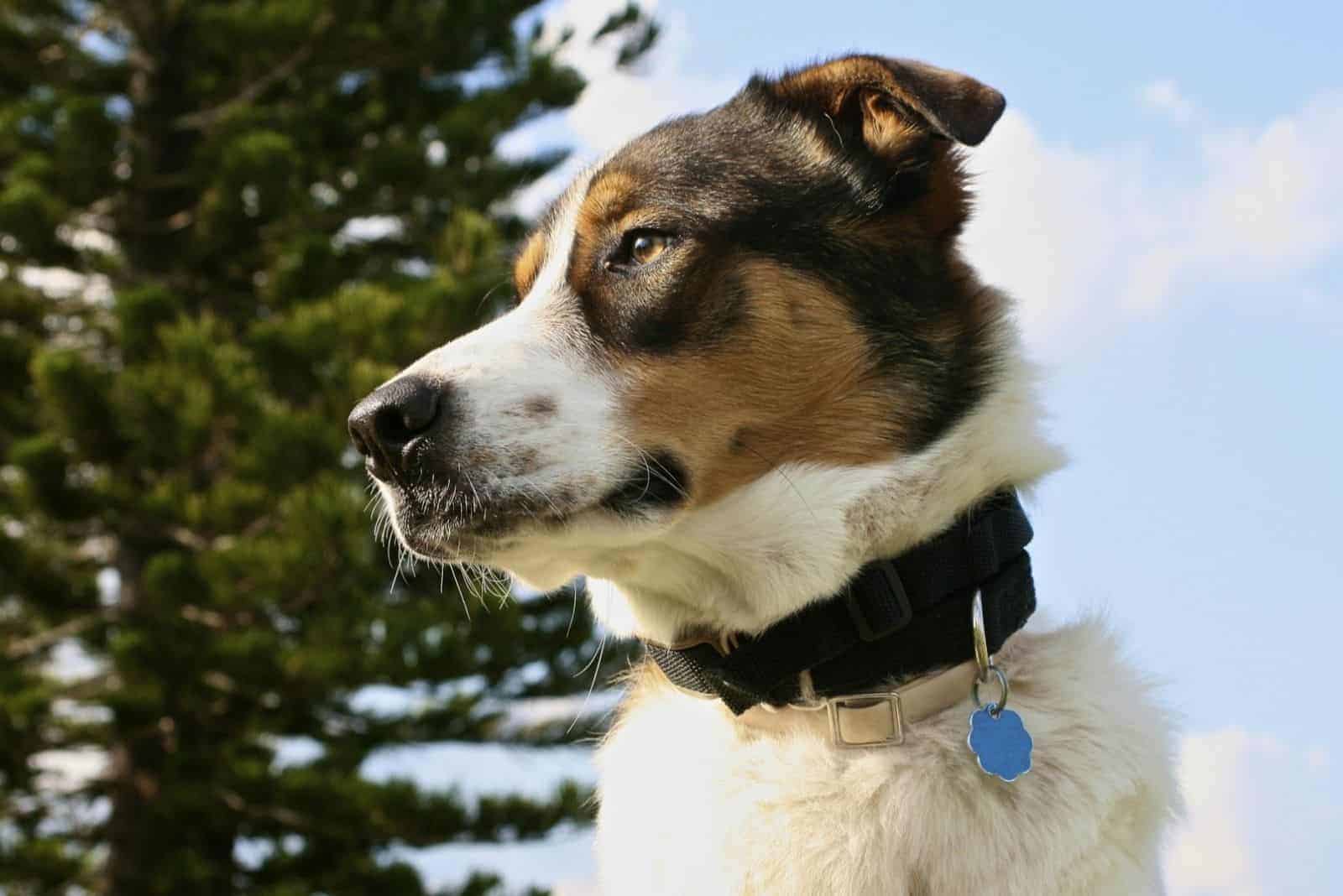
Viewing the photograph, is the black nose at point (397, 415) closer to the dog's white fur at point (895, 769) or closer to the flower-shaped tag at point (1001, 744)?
the dog's white fur at point (895, 769)

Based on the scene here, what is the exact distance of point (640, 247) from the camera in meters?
2.42

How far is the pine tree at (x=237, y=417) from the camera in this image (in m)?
10.2

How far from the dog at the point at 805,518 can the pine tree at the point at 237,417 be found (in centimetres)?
727

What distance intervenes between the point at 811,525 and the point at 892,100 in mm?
788

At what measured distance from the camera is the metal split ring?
214cm

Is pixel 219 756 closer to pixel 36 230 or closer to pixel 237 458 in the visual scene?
pixel 237 458

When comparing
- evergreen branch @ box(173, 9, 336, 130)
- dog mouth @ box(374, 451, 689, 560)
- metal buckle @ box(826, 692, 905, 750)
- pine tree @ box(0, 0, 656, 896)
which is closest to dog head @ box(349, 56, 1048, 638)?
dog mouth @ box(374, 451, 689, 560)

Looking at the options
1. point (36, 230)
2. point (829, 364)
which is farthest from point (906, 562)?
point (36, 230)

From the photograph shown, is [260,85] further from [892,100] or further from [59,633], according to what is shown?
[892,100]

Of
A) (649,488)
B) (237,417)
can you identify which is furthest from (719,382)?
(237,417)

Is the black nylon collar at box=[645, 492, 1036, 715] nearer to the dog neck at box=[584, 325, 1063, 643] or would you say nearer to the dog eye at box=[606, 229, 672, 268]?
the dog neck at box=[584, 325, 1063, 643]

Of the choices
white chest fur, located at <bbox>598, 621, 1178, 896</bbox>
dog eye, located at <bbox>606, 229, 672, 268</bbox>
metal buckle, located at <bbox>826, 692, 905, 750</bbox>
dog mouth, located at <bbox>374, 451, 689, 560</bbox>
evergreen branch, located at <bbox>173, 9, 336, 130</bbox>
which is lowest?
evergreen branch, located at <bbox>173, 9, 336, 130</bbox>

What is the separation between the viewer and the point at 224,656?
10055 millimetres

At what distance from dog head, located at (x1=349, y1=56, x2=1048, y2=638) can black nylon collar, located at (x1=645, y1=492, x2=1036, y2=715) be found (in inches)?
2.3
